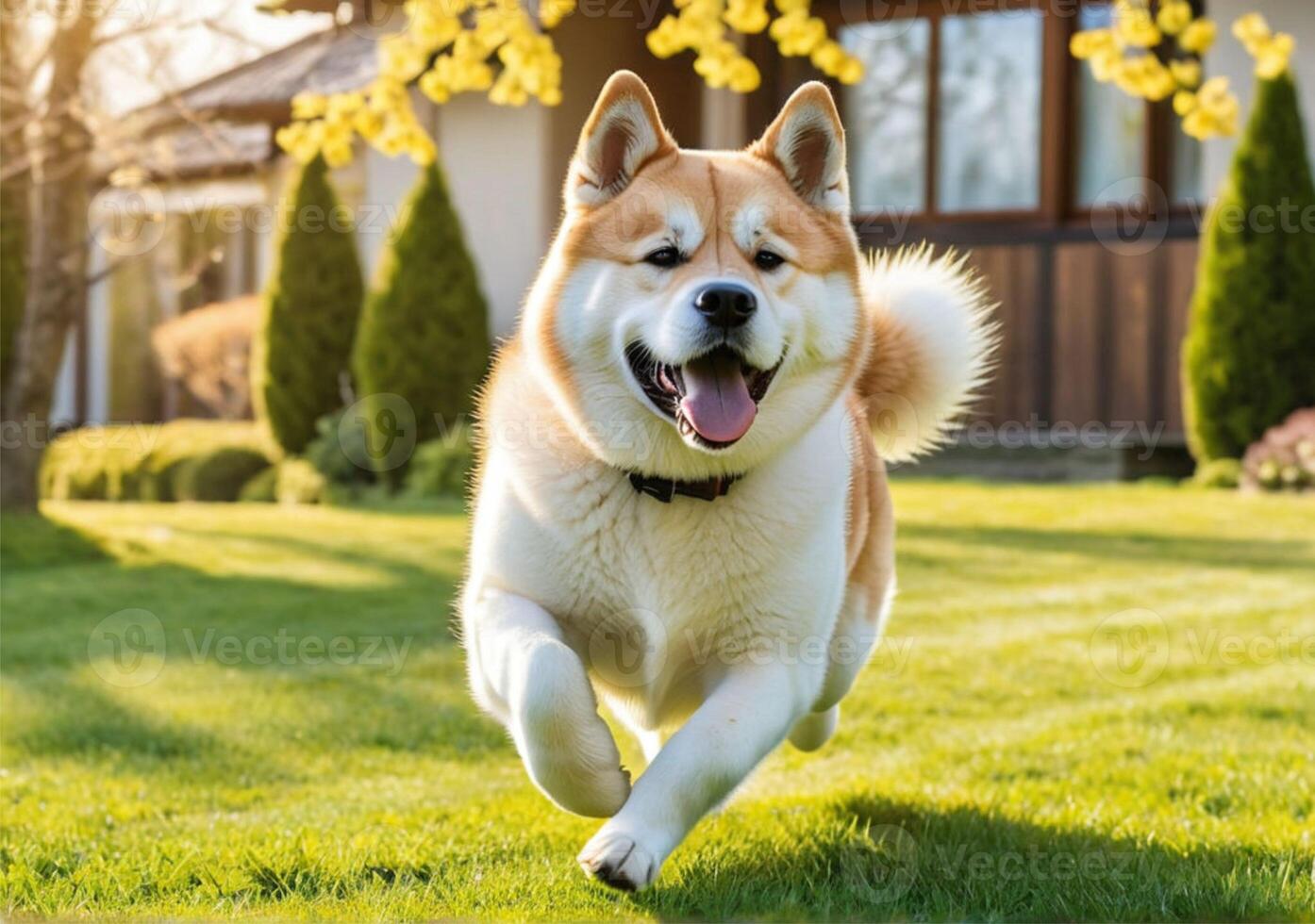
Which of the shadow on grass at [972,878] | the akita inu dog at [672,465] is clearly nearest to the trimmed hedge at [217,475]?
the shadow on grass at [972,878]

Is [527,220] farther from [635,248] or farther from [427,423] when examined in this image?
[635,248]

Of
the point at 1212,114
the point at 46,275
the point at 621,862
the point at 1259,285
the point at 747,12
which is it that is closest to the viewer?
the point at 621,862

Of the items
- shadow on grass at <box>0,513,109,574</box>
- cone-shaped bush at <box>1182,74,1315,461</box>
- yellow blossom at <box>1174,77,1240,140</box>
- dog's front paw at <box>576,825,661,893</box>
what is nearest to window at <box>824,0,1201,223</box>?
cone-shaped bush at <box>1182,74,1315,461</box>

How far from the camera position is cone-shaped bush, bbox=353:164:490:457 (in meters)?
12.6

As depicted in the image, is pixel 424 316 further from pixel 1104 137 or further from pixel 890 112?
pixel 1104 137

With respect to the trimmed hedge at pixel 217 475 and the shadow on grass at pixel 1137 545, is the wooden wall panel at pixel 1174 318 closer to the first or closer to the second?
the shadow on grass at pixel 1137 545

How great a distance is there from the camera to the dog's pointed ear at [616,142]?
129 inches

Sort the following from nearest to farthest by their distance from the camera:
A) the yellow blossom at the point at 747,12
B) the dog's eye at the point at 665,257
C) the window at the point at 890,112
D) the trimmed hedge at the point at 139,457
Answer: the dog's eye at the point at 665,257
the yellow blossom at the point at 747,12
the window at the point at 890,112
the trimmed hedge at the point at 139,457

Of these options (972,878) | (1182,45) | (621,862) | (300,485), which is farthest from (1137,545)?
(621,862)

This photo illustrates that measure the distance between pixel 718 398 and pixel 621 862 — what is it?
0.89 meters

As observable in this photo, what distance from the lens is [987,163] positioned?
13688 mm

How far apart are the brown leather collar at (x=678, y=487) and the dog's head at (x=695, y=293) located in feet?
0.07

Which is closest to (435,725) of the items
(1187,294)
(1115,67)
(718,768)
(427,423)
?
(718,768)

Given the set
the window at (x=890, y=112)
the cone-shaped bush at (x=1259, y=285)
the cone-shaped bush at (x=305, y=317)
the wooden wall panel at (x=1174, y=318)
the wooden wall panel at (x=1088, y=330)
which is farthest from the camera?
the window at (x=890, y=112)
